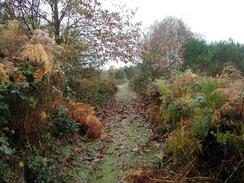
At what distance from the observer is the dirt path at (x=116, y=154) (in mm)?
7822

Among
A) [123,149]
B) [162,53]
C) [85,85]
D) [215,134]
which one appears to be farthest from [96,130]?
[162,53]

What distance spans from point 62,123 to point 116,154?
144cm

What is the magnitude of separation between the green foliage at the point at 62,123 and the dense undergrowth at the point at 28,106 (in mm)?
608

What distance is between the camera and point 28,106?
22.8 ft

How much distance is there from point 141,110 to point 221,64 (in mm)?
5568

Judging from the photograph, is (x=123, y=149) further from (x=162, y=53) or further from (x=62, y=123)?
(x=162, y=53)

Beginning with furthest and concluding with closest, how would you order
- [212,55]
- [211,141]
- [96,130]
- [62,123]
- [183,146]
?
[212,55], [96,130], [62,123], [183,146], [211,141]

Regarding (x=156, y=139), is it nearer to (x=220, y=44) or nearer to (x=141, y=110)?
(x=141, y=110)

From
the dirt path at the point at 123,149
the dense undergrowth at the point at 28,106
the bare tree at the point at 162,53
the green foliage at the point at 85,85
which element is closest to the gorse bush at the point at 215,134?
the dirt path at the point at 123,149

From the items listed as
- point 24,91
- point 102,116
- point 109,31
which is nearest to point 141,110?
point 102,116

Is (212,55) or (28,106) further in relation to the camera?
(212,55)

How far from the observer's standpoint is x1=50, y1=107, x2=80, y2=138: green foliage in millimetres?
9219

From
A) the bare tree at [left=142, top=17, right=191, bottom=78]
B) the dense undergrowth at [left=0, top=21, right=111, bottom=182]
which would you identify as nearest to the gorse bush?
the dense undergrowth at [left=0, top=21, right=111, bottom=182]

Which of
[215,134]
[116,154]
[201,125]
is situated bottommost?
[116,154]
